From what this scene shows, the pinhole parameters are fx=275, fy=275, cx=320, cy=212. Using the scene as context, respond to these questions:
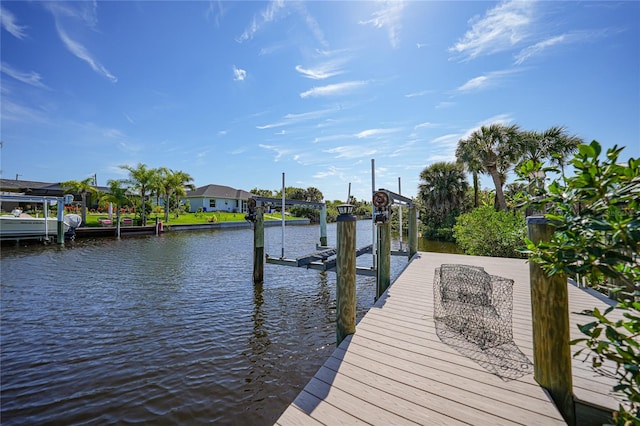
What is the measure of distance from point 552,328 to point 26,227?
26030 millimetres

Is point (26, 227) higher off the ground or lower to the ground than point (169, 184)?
lower

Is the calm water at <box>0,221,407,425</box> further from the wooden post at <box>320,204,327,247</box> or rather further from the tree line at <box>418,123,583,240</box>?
the tree line at <box>418,123,583,240</box>

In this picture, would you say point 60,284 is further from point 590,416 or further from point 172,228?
point 172,228

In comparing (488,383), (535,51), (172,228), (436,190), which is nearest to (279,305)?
(488,383)

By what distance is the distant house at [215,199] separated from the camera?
45344mm

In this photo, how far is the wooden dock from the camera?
230cm

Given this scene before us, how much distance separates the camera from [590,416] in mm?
2311

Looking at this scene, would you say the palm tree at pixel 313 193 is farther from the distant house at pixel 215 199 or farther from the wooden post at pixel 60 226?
the wooden post at pixel 60 226

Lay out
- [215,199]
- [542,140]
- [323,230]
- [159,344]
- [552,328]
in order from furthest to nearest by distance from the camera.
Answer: [215,199]
[542,140]
[323,230]
[159,344]
[552,328]

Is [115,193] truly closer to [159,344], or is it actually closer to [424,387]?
[159,344]

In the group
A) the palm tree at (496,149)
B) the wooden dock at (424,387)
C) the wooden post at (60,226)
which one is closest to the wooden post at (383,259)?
the wooden dock at (424,387)

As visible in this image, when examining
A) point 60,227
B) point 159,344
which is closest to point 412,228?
point 159,344

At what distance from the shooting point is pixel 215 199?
46.3m

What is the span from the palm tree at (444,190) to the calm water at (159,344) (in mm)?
16138
